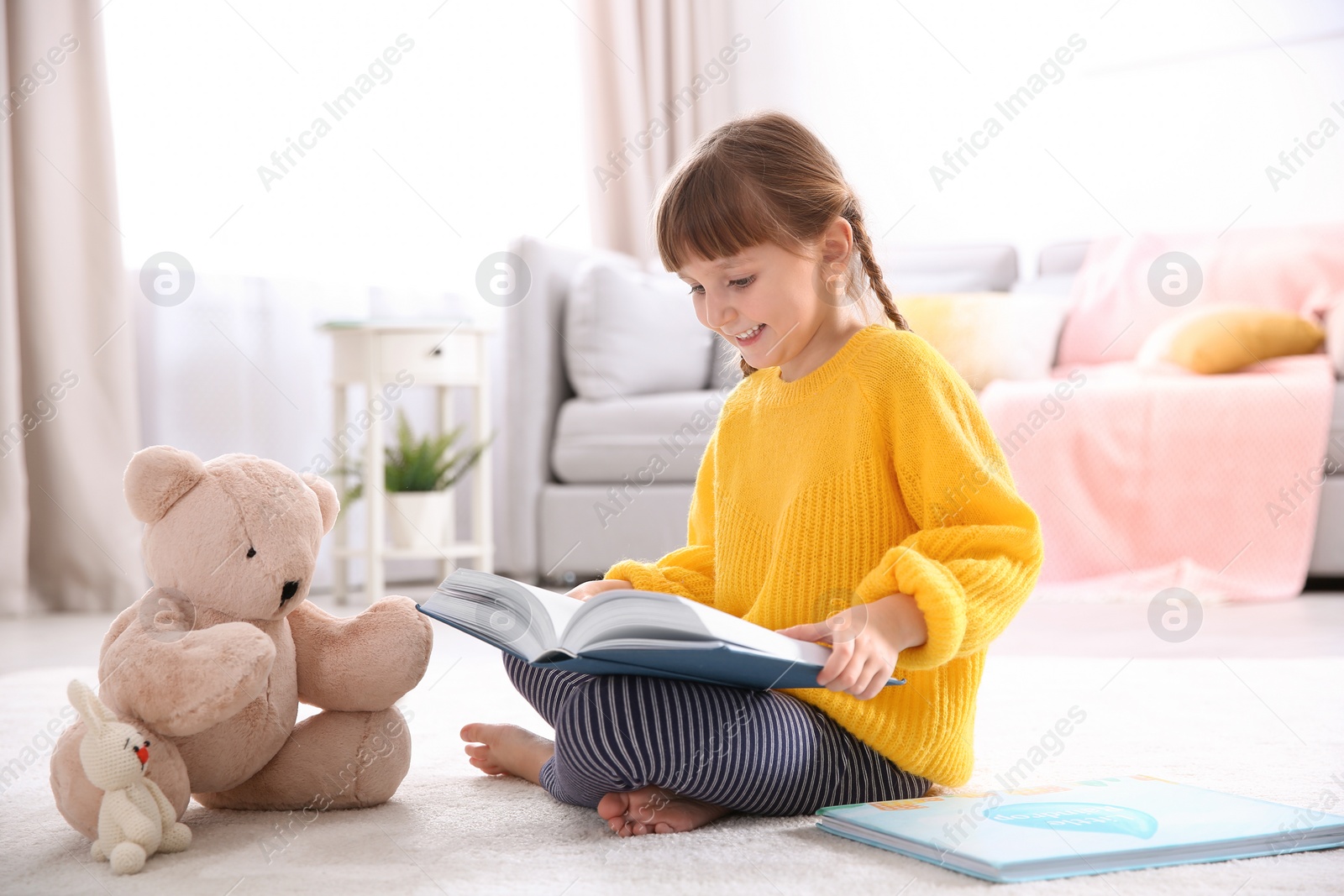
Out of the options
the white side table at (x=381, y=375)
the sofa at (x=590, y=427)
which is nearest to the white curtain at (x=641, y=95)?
the sofa at (x=590, y=427)

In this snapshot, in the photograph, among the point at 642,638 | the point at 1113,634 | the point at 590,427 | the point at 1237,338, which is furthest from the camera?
the point at 590,427

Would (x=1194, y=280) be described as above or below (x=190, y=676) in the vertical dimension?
above

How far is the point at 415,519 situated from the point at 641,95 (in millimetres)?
1825

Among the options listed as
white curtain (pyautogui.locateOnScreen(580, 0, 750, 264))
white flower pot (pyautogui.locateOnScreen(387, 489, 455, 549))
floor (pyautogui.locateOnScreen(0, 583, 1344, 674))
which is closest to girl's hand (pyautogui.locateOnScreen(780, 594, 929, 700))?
floor (pyautogui.locateOnScreen(0, 583, 1344, 674))

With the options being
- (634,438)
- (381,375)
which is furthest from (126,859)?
(634,438)

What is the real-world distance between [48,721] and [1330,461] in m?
2.39

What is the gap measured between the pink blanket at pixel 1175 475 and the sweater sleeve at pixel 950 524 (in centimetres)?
165

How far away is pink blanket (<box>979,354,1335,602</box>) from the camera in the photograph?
2.50m

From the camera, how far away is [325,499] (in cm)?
101

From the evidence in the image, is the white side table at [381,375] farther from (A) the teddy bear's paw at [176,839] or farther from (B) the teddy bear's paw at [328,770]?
(A) the teddy bear's paw at [176,839]

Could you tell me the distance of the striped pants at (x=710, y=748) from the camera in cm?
87

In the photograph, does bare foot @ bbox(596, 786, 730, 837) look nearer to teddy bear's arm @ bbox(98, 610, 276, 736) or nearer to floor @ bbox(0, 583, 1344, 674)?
teddy bear's arm @ bbox(98, 610, 276, 736)

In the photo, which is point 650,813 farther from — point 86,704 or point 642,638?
point 86,704

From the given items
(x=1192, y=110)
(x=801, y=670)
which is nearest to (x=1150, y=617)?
(x=801, y=670)
